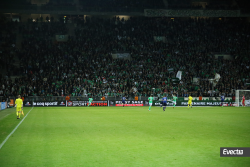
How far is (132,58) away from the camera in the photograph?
186ft

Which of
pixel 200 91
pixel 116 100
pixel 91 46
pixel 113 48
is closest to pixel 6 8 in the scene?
pixel 91 46

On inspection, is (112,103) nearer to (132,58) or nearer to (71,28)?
(132,58)

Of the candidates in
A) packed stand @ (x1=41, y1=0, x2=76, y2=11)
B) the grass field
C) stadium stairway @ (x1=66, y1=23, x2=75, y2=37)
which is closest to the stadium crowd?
stadium stairway @ (x1=66, y1=23, x2=75, y2=37)

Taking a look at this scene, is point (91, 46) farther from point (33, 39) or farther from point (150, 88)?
point (150, 88)

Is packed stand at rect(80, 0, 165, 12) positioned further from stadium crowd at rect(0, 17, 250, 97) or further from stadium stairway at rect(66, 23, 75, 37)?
stadium stairway at rect(66, 23, 75, 37)

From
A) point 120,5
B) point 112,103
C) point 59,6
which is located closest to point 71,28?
point 59,6

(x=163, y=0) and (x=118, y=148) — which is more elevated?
(x=163, y=0)

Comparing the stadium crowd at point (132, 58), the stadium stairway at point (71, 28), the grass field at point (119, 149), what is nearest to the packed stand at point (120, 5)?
the stadium crowd at point (132, 58)

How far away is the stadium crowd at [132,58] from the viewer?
47500 millimetres

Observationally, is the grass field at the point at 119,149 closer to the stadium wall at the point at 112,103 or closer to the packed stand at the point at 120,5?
the stadium wall at the point at 112,103

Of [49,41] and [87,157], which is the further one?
[49,41]

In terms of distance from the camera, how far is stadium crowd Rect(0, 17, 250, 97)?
156ft

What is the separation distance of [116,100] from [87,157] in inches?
1442

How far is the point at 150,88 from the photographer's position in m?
48.5
